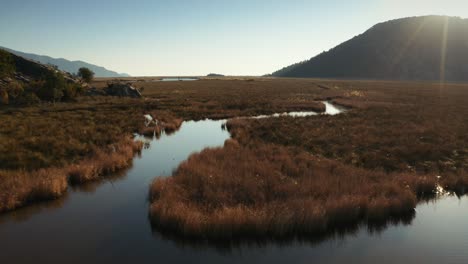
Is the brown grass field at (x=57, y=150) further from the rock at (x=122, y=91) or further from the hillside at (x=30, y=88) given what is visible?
the rock at (x=122, y=91)

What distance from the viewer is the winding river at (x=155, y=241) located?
32.1 ft

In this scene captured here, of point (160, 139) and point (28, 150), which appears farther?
point (160, 139)

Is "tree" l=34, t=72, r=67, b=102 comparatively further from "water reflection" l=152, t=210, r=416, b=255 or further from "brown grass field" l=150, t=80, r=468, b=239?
"water reflection" l=152, t=210, r=416, b=255

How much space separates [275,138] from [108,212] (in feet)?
52.0

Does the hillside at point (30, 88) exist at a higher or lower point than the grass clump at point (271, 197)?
higher

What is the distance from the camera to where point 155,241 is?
10672mm

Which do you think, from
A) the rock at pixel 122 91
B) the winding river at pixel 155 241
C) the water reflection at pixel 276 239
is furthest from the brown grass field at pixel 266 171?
the rock at pixel 122 91

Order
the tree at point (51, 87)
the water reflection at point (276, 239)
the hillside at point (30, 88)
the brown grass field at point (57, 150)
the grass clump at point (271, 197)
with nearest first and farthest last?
the water reflection at point (276, 239) < the grass clump at point (271, 197) < the brown grass field at point (57, 150) < the hillside at point (30, 88) < the tree at point (51, 87)

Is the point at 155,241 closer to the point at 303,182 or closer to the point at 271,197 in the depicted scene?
the point at 271,197

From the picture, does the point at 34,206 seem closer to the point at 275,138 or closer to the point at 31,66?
the point at 275,138

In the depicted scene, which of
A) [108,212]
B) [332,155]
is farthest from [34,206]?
[332,155]

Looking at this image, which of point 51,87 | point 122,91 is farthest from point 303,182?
point 122,91

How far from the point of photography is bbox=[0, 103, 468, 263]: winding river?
32.1ft

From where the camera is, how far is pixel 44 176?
1491 centimetres
